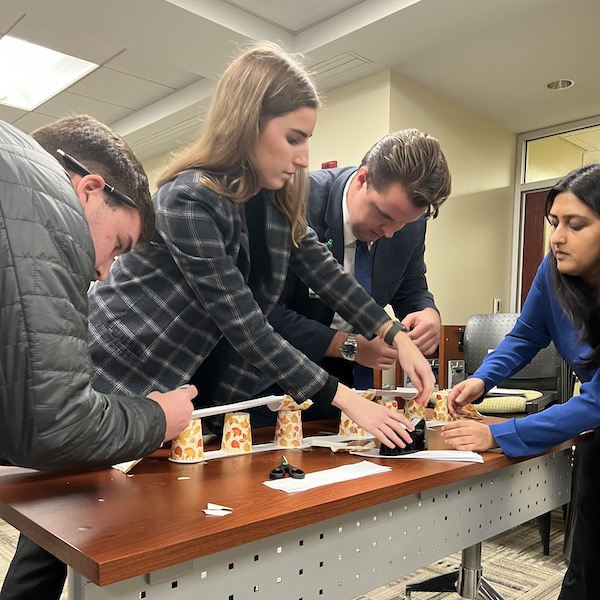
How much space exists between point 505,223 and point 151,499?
438cm

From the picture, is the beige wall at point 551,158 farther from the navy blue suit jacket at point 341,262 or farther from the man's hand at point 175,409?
the man's hand at point 175,409

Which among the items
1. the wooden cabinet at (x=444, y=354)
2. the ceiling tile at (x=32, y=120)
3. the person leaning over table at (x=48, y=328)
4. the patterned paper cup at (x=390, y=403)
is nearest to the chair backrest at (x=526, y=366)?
the wooden cabinet at (x=444, y=354)

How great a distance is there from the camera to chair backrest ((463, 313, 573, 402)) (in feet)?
8.69

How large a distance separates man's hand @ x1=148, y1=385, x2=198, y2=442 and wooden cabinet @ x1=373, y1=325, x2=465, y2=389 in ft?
8.33

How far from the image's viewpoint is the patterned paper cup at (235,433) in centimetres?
Result: 116

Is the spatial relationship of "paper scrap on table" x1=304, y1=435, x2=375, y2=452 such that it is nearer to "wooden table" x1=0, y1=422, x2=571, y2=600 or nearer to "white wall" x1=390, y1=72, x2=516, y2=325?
"wooden table" x1=0, y1=422, x2=571, y2=600

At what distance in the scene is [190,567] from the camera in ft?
2.40

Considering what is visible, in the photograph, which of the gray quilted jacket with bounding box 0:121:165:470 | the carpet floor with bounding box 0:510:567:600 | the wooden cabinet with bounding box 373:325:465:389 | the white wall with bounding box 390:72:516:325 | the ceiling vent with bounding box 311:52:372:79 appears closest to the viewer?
the gray quilted jacket with bounding box 0:121:165:470

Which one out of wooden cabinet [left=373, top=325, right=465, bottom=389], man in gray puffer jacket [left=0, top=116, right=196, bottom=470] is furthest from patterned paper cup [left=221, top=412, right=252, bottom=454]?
wooden cabinet [left=373, top=325, right=465, bottom=389]

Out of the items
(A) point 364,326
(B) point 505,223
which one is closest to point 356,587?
(A) point 364,326

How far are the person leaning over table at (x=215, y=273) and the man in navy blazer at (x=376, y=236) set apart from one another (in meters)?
0.30

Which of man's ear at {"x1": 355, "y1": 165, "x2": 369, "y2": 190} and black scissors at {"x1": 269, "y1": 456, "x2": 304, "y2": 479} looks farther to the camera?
man's ear at {"x1": 355, "y1": 165, "x2": 369, "y2": 190}

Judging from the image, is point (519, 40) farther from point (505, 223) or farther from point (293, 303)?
point (293, 303)

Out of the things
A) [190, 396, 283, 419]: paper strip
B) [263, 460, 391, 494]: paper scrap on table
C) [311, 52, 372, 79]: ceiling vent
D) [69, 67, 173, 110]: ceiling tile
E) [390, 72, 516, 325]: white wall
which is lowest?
[263, 460, 391, 494]: paper scrap on table
